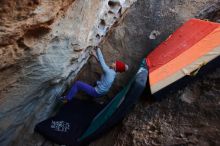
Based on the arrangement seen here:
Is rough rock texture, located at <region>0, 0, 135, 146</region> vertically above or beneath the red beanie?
above

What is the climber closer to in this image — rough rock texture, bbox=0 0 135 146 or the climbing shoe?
the climbing shoe

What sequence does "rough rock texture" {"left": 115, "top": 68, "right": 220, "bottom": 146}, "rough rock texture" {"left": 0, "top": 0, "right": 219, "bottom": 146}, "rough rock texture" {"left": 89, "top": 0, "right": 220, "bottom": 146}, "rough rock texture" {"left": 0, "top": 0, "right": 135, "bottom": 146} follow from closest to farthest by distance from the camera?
1. "rough rock texture" {"left": 0, "top": 0, "right": 135, "bottom": 146}
2. "rough rock texture" {"left": 0, "top": 0, "right": 219, "bottom": 146}
3. "rough rock texture" {"left": 115, "top": 68, "right": 220, "bottom": 146}
4. "rough rock texture" {"left": 89, "top": 0, "right": 220, "bottom": 146}

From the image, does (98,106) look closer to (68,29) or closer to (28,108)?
(28,108)

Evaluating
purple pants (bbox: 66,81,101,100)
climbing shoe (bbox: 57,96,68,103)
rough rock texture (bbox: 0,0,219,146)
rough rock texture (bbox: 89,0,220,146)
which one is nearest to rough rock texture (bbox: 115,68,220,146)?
rough rock texture (bbox: 0,0,219,146)

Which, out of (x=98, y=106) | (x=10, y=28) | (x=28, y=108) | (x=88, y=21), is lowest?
(x=98, y=106)

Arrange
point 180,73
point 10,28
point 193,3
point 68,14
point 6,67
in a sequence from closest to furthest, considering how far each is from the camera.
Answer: point 10,28 → point 6,67 → point 68,14 → point 180,73 → point 193,3

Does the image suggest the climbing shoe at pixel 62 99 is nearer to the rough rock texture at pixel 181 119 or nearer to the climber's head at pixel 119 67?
the climber's head at pixel 119 67

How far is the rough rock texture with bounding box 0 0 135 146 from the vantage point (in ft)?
8.99

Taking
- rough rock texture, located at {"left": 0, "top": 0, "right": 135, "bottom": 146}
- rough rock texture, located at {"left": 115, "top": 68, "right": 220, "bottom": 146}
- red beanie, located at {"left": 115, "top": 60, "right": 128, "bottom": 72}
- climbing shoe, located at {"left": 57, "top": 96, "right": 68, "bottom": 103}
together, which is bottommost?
rough rock texture, located at {"left": 115, "top": 68, "right": 220, "bottom": 146}

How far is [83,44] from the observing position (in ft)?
13.0

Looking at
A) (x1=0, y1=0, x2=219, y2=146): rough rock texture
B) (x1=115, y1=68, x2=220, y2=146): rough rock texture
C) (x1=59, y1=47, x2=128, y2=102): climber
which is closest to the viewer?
(x1=0, y1=0, x2=219, y2=146): rough rock texture

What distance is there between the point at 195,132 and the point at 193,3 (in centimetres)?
251

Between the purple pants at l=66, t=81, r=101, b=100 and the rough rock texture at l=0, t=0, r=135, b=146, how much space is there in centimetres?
13

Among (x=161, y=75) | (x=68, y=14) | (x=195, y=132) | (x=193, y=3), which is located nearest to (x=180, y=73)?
(x=161, y=75)
